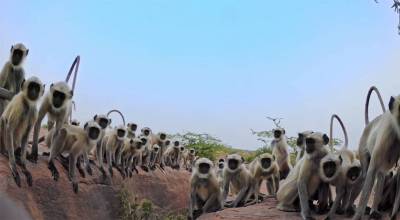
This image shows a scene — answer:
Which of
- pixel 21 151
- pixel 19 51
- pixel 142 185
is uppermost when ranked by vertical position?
pixel 19 51

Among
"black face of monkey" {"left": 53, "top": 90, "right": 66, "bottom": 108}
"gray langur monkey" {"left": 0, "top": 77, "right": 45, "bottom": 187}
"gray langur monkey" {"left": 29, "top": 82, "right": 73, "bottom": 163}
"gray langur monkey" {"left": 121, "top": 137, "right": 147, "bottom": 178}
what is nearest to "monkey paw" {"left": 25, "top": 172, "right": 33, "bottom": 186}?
"gray langur monkey" {"left": 0, "top": 77, "right": 45, "bottom": 187}

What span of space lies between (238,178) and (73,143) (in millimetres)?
2556

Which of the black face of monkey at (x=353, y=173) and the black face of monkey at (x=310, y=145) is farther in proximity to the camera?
the black face of monkey at (x=310, y=145)

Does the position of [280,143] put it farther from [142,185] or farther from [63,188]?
[63,188]

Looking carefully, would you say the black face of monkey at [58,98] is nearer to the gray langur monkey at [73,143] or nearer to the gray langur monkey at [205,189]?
the gray langur monkey at [73,143]

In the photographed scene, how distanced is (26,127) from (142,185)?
5.53 metres

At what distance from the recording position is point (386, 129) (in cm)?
479

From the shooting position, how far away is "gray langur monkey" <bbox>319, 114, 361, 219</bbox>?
5.41 meters

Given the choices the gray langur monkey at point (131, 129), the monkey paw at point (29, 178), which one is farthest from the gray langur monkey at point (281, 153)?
the monkey paw at point (29, 178)

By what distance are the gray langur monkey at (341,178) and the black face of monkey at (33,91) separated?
11.3 feet

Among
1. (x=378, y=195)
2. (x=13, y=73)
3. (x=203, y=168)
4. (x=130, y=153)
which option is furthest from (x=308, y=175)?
(x=130, y=153)

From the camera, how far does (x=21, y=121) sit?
5.64 meters

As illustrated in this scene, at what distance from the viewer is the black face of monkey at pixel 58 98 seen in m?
6.42

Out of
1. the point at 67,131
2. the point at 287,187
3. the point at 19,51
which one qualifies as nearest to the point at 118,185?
the point at 67,131
